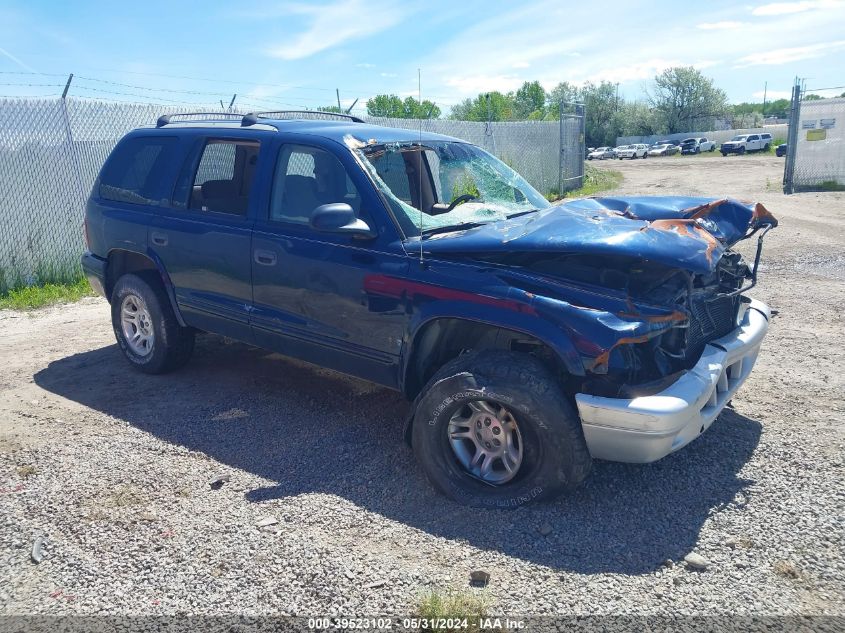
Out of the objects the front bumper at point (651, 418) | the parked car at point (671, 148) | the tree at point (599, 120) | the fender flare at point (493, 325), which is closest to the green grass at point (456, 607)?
the front bumper at point (651, 418)

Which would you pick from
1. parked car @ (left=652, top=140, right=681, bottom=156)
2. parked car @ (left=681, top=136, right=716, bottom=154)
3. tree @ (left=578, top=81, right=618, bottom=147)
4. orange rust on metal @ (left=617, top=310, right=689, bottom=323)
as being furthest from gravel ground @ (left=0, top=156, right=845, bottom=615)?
tree @ (left=578, top=81, right=618, bottom=147)

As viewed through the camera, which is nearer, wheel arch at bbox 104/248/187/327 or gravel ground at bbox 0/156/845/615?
gravel ground at bbox 0/156/845/615

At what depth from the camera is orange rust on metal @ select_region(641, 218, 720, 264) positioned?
3783mm

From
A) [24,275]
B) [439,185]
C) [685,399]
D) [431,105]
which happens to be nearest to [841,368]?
[685,399]

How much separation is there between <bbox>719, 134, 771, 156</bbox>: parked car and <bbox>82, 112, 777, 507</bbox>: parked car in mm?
48348

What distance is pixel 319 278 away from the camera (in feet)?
14.2

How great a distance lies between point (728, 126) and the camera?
72.6 meters

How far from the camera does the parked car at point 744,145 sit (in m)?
47.9

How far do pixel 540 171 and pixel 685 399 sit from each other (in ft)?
52.8

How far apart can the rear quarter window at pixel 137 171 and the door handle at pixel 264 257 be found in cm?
126

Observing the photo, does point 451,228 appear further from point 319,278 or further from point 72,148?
point 72,148

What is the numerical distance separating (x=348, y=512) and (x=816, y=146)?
63.5 feet

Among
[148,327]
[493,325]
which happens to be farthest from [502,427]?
[148,327]

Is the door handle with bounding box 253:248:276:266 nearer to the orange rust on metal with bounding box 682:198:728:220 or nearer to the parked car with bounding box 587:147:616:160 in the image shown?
the orange rust on metal with bounding box 682:198:728:220
